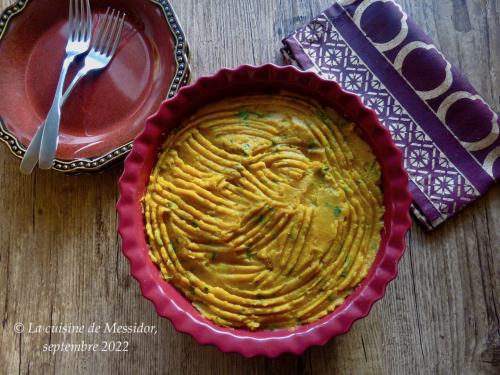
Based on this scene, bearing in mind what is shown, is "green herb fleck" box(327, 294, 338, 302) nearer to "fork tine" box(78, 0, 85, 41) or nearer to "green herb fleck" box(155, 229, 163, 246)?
"green herb fleck" box(155, 229, 163, 246)

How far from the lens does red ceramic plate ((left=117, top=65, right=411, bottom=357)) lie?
1303 millimetres

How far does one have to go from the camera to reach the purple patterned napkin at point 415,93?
5.20 feet

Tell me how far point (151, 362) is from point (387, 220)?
32.1 inches

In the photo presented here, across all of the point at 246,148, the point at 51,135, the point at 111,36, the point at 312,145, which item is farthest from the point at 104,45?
the point at 312,145

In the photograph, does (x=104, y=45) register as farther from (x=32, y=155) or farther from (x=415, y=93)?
(x=415, y=93)

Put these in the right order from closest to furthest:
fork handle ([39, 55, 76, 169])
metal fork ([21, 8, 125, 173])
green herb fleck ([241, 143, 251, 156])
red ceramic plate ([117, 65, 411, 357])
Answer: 1. red ceramic plate ([117, 65, 411, 357])
2. green herb fleck ([241, 143, 251, 156])
3. fork handle ([39, 55, 76, 169])
4. metal fork ([21, 8, 125, 173])

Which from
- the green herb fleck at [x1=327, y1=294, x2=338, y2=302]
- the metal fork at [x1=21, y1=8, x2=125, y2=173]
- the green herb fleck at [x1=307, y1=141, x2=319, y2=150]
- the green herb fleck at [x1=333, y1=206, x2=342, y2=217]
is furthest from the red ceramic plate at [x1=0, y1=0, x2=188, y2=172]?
the green herb fleck at [x1=327, y1=294, x2=338, y2=302]

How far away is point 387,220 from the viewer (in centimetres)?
138

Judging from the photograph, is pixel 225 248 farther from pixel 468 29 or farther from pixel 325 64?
pixel 468 29

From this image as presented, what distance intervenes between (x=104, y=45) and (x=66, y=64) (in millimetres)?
135

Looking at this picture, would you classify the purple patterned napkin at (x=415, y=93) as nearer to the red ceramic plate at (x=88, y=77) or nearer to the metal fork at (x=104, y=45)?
the red ceramic plate at (x=88, y=77)

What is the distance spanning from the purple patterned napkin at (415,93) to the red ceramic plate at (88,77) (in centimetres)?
41

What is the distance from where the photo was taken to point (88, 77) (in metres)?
1.69

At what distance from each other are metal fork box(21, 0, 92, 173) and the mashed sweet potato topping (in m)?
0.38
